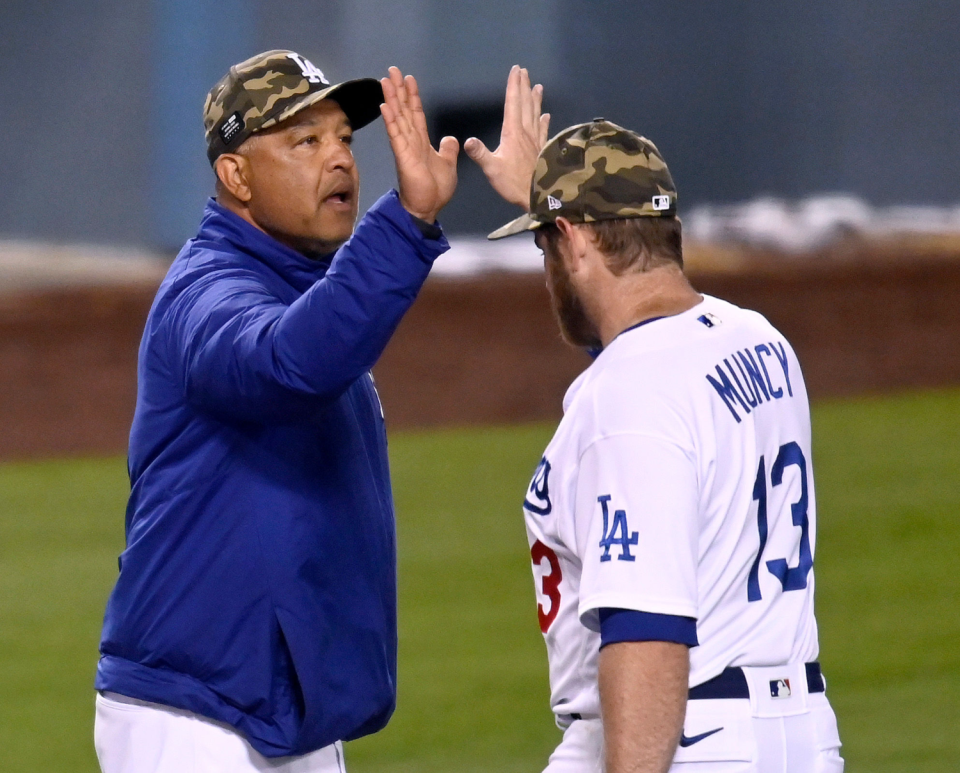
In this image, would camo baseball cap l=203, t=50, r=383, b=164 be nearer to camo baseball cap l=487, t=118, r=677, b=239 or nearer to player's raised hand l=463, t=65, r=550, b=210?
player's raised hand l=463, t=65, r=550, b=210

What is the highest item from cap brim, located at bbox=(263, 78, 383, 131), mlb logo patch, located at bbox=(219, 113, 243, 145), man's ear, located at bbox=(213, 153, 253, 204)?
cap brim, located at bbox=(263, 78, 383, 131)

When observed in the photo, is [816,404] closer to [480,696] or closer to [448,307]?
[448,307]

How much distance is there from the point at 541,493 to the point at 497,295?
12.1m

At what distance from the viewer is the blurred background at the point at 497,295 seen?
7422 millimetres

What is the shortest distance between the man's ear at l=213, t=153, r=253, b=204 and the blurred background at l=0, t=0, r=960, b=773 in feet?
11.8

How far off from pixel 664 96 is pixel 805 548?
16125mm

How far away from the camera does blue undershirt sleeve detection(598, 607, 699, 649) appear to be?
2230mm

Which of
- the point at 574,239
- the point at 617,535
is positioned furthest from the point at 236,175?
the point at 617,535

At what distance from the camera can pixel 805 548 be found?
2.54 meters

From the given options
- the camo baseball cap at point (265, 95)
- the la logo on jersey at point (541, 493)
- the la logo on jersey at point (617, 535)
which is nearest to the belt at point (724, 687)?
the la logo on jersey at point (617, 535)

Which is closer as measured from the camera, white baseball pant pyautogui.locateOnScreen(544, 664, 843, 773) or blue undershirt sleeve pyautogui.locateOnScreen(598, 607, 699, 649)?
blue undershirt sleeve pyautogui.locateOnScreen(598, 607, 699, 649)

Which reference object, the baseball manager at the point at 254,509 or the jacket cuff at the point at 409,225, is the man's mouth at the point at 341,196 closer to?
the baseball manager at the point at 254,509

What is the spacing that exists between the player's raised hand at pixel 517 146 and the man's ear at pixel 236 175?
499 millimetres

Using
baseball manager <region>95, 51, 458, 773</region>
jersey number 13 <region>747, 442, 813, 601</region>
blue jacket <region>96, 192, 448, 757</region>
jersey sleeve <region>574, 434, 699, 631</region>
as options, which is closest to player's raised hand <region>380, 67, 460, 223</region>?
baseball manager <region>95, 51, 458, 773</region>
